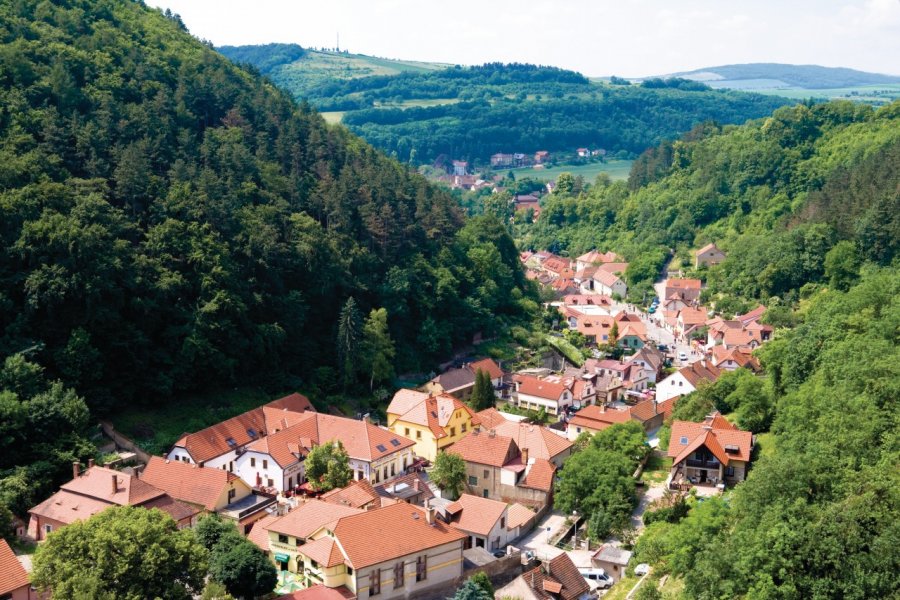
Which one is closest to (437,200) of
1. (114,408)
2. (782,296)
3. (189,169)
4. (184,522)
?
(189,169)

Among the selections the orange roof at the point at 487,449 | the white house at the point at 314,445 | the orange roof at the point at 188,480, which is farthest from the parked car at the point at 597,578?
the orange roof at the point at 188,480

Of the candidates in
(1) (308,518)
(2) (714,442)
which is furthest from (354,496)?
(2) (714,442)

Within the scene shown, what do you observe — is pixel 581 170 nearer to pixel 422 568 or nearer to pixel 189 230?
pixel 189 230

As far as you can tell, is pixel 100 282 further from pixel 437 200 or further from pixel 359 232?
pixel 437 200

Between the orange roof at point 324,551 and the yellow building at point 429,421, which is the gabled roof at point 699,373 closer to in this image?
the yellow building at point 429,421

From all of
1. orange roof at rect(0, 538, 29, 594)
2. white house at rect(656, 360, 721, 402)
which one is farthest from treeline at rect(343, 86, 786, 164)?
orange roof at rect(0, 538, 29, 594)
